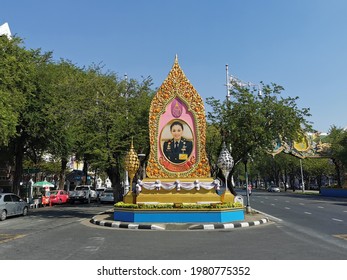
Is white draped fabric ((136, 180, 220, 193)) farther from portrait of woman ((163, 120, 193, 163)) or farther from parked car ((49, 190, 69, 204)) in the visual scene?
parked car ((49, 190, 69, 204))

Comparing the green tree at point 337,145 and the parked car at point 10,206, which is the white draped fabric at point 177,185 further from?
the green tree at point 337,145

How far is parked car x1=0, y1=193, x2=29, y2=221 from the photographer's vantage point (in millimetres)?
18861

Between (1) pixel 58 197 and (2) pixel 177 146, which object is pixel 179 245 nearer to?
(2) pixel 177 146

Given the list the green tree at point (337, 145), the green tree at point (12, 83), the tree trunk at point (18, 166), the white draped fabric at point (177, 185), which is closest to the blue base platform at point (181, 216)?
the white draped fabric at point (177, 185)

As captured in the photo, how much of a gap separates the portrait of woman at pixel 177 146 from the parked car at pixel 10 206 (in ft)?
30.4

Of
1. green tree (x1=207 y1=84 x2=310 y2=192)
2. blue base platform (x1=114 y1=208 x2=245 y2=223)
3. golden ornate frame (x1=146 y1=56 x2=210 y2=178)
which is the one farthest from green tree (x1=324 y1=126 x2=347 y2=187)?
blue base platform (x1=114 y1=208 x2=245 y2=223)

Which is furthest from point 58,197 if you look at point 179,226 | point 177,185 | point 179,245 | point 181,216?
point 179,245

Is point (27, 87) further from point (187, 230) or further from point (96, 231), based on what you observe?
point (187, 230)

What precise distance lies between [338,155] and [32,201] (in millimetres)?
37740

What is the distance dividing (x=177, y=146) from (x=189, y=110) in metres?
2.00

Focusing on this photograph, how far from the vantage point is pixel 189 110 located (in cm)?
1833

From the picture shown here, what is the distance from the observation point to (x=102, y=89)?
22172 mm

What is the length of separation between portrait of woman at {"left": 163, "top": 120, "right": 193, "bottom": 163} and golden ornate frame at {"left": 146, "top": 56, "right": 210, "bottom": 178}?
48 cm

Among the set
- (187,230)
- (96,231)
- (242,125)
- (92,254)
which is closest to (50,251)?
(92,254)
